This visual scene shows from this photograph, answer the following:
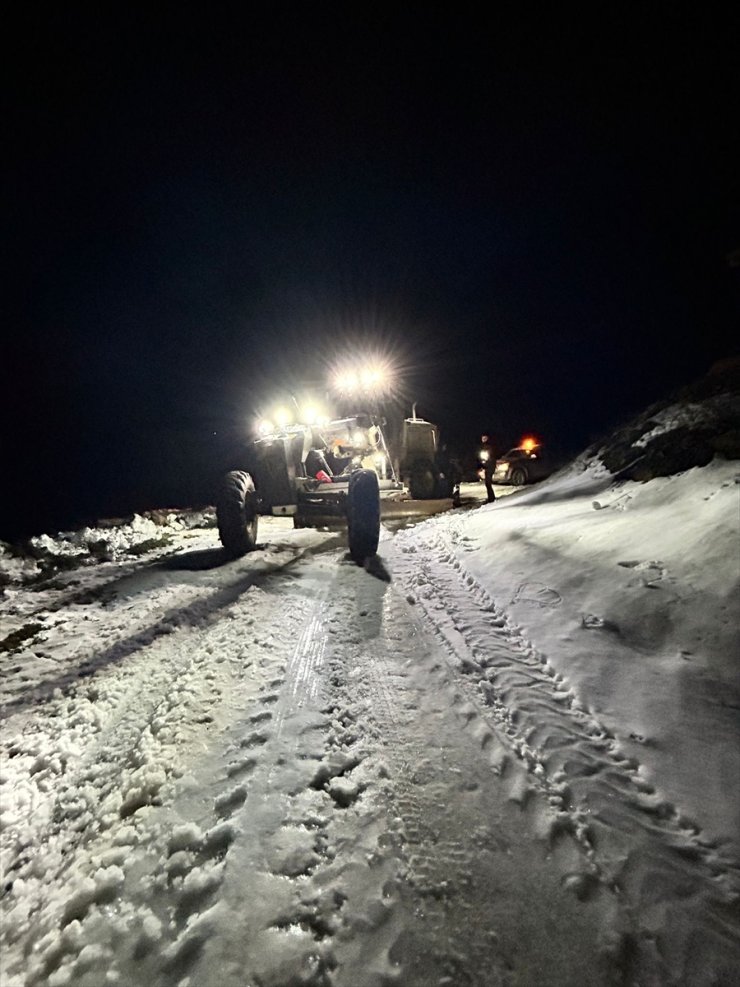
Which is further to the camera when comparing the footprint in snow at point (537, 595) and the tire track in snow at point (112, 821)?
the footprint in snow at point (537, 595)

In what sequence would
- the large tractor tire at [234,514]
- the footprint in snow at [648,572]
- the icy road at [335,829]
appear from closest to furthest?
the icy road at [335,829] < the footprint in snow at [648,572] < the large tractor tire at [234,514]

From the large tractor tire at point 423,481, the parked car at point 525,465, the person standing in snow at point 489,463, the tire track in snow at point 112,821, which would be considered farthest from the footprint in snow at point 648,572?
the parked car at point 525,465

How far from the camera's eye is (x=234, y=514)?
726 centimetres

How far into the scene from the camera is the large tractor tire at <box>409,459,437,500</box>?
1560 cm

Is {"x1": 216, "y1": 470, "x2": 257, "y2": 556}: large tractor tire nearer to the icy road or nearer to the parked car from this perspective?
the icy road

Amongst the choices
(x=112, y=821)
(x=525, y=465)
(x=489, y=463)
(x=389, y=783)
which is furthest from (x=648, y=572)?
(x=525, y=465)

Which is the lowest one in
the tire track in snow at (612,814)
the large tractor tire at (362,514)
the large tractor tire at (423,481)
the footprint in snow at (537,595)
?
the tire track in snow at (612,814)

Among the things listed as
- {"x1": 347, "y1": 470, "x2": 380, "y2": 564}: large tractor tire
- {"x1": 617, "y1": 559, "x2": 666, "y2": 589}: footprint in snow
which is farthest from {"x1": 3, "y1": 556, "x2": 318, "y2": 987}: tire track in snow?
{"x1": 617, "y1": 559, "x2": 666, "y2": 589}: footprint in snow

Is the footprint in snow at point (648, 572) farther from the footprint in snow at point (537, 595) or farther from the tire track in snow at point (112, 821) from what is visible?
the tire track in snow at point (112, 821)

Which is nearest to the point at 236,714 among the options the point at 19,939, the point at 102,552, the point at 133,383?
the point at 19,939

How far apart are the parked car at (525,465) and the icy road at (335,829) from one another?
1663 centimetres

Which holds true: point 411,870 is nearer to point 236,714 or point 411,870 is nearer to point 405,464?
point 236,714

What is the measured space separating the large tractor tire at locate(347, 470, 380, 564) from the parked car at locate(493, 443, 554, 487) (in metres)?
13.7

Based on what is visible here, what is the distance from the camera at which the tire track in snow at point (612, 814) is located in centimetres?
162
